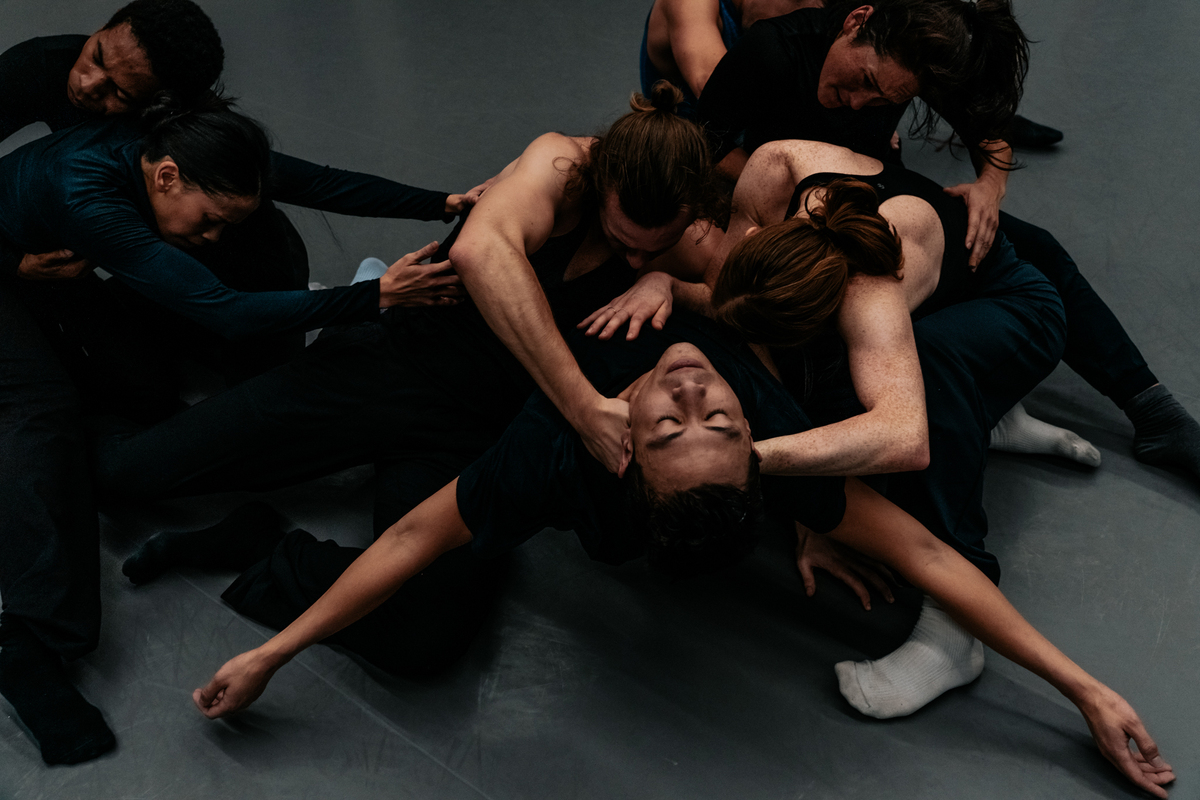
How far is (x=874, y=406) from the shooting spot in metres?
1.74

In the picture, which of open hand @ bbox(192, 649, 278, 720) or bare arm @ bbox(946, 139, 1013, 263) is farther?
bare arm @ bbox(946, 139, 1013, 263)

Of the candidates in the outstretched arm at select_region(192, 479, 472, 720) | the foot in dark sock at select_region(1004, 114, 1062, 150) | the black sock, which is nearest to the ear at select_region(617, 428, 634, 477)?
the outstretched arm at select_region(192, 479, 472, 720)

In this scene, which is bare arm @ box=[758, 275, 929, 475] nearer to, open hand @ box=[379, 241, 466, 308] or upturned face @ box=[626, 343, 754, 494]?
upturned face @ box=[626, 343, 754, 494]

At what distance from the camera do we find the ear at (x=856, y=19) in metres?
2.06

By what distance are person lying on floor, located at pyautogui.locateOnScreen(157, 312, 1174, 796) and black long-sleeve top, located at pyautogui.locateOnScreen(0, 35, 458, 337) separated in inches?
22.3

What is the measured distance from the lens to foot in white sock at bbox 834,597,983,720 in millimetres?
1855

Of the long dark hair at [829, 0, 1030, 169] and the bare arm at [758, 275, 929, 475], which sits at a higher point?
the long dark hair at [829, 0, 1030, 169]

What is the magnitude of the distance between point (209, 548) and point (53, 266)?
740mm

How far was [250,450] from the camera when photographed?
6.79ft

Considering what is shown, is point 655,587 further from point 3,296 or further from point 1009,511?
point 3,296

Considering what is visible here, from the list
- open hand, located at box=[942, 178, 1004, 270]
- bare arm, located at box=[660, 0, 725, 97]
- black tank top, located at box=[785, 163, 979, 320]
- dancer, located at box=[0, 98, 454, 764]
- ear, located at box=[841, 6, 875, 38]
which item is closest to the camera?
dancer, located at box=[0, 98, 454, 764]

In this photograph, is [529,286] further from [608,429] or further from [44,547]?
[44,547]

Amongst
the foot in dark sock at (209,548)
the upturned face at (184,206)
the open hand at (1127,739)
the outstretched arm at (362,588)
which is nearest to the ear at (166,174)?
the upturned face at (184,206)

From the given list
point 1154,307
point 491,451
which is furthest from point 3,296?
point 1154,307
